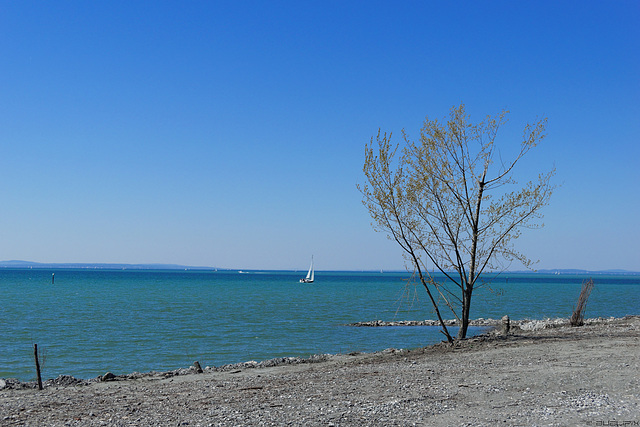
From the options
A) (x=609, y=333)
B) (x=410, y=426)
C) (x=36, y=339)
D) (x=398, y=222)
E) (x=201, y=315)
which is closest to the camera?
(x=410, y=426)

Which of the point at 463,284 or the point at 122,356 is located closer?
the point at 463,284

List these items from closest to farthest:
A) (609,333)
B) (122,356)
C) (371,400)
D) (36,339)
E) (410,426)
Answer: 1. (410,426)
2. (371,400)
3. (609,333)
4. (122,356)
5. (36,339)

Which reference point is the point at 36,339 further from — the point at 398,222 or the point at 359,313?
the point at 359,313

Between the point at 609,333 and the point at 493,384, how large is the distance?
12582 millimetres

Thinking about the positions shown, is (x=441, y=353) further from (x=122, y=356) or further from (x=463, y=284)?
(x=122, y=356)

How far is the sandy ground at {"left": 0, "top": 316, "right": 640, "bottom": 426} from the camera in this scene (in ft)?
31.5

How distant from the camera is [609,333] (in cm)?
2192

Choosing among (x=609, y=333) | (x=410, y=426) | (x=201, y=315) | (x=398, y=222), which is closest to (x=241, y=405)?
(x=410, y=426)

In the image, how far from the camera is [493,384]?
39.4ft

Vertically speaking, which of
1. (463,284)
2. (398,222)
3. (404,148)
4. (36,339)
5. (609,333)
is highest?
Answer: (404,148)

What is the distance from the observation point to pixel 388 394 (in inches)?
454

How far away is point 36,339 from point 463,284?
25.2 m

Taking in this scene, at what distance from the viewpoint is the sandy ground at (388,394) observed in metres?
9.61

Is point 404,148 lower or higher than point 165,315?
higher
